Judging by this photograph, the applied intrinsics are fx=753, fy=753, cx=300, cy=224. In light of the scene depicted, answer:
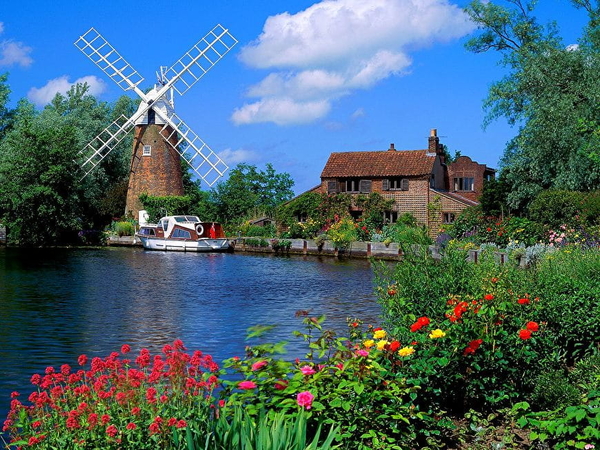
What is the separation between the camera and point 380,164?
55.5m

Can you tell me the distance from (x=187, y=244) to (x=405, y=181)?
52.9 ft

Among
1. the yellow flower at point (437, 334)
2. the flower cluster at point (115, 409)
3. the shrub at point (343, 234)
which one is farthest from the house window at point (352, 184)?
the flower cluster at point (115, 409)

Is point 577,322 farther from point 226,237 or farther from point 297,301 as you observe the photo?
point 226,237

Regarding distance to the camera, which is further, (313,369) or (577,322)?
(577,322)

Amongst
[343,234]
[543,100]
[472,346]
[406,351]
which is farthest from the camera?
[343,234]

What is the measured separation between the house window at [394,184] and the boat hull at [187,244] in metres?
12.2

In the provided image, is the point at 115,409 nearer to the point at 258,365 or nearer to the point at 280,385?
the point at 258,365

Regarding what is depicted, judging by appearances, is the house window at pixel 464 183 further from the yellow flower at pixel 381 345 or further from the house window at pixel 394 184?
the yellow flower at pixel 381 345

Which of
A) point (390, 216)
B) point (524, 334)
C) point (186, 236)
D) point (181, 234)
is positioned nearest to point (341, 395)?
point (524, 334)

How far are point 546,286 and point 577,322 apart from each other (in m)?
0.63

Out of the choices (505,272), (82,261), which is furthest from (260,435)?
(82,261)

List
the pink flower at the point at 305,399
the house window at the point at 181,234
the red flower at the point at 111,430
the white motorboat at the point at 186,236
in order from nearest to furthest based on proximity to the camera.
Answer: the red flower at the point at 111,430
the pink flower at the point at 305,399
the white motorboat at the point at 186,236
the house window at the point at 181,234

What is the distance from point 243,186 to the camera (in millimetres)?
76750

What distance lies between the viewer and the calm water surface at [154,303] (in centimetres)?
1552
